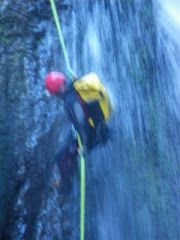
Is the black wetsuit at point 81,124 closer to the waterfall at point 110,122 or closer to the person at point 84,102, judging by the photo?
the person at point 84,102

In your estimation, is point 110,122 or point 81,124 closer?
point 81,124

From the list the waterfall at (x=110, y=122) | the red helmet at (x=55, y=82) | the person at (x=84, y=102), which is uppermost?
the red helmet at (x=55, y=82)

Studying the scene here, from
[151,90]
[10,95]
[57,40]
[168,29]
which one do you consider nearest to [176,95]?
[151,90]

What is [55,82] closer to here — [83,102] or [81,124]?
[83,102]

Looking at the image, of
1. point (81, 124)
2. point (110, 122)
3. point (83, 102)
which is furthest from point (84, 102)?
point (110, 122)

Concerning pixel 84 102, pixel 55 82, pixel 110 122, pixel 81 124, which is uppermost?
pixel 55 82

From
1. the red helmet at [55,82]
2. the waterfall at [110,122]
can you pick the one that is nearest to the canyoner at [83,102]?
the red helmet at [55,82]

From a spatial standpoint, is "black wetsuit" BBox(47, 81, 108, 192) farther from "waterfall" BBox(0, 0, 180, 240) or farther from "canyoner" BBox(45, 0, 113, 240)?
"waterfall" BBox(0, 0, 180, 240)

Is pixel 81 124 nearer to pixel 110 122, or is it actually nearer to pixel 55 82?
pixel 55 82

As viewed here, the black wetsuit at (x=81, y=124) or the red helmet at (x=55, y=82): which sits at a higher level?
the red helmet at (x=55, y=82)

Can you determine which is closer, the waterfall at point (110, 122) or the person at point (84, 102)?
the person at point (84, 102)

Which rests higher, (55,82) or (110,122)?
(55,82)

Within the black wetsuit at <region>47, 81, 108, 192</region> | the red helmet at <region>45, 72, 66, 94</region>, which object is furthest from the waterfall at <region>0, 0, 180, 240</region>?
the red helmet at <region>45, 72, 66, 94</region>

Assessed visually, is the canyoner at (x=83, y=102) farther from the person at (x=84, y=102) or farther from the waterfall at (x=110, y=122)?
the waterfall at (x=110, y=122)
